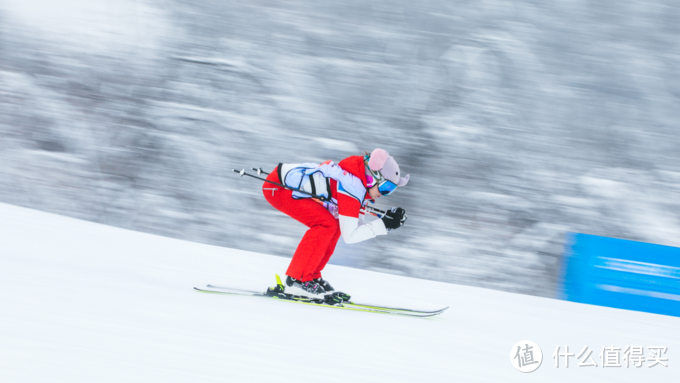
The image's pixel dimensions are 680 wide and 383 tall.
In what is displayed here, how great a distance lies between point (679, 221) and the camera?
7.44m

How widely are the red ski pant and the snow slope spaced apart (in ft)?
0.84

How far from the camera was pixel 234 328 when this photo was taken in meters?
2.63

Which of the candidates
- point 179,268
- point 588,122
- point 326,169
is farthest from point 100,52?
point 588,122

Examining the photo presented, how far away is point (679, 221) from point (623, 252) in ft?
11.4

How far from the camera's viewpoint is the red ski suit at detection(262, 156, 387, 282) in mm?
3191

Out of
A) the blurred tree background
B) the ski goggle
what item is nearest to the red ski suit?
the ski goggle

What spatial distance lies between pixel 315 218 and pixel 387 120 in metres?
4.89

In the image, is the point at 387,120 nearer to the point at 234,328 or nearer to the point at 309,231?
the point at 309,231

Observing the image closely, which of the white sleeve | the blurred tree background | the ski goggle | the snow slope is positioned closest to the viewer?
the snow slope

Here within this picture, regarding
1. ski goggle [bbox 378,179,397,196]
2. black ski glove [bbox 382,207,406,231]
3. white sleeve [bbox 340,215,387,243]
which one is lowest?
white sleeve [bbox 340,215,387,243]

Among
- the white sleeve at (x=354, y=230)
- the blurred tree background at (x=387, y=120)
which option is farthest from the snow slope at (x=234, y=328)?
the blurred tree background at (x=387, y=120)

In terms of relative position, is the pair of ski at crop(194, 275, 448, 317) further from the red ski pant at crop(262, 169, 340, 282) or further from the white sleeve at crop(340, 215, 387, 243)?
the white sleeve at crop(340, 215, 387, 243)

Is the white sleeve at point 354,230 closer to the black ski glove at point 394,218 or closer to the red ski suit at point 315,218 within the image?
the red ski suit at point 315,218

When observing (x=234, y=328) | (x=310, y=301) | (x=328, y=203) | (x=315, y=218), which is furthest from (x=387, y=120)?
(x=234, y=328)
